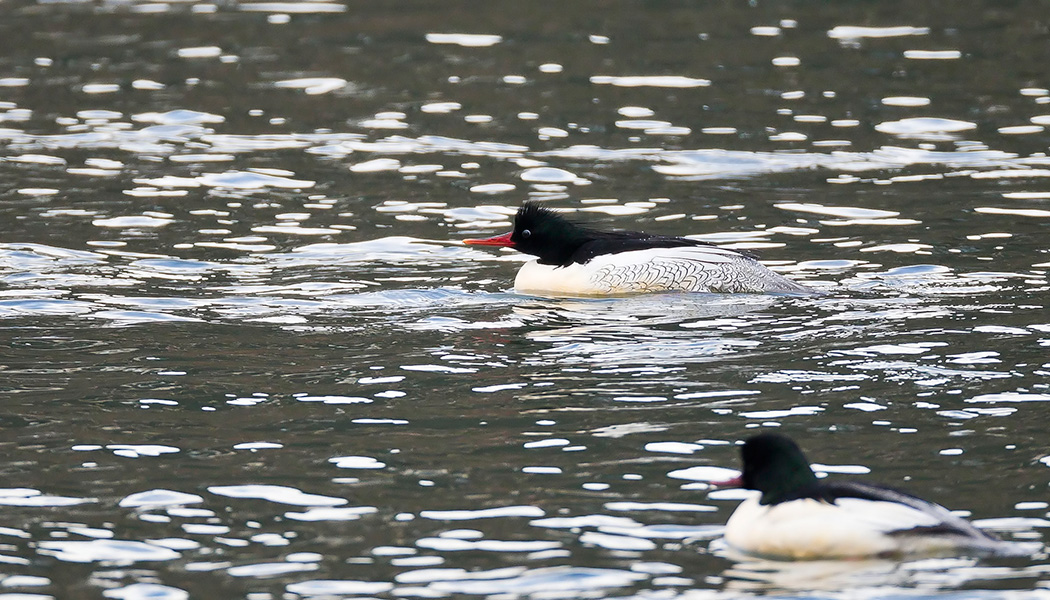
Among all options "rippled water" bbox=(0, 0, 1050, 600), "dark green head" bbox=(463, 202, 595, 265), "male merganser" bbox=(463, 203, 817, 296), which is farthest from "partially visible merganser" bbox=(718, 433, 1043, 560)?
"dark green head" bbox=(463, 202, 595, 265)

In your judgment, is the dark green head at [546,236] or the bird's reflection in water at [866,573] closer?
the bird's reflection in water at [866,573]

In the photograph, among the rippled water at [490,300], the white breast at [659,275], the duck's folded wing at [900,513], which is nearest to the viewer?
the duck's folded wing at [900,513]

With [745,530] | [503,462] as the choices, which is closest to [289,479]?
[503,462]

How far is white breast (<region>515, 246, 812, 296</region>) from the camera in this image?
43.7ft

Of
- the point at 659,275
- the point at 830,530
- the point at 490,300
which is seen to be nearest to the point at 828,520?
the point at 830,530

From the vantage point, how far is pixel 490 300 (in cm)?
1359

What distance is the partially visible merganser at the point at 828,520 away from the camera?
7289mm

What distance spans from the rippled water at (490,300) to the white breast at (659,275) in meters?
0.38

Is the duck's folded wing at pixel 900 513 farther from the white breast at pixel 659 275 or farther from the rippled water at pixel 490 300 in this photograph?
the white breast at pixel 659 275

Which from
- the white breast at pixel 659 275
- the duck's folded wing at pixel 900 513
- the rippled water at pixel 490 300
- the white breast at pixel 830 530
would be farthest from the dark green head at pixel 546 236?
the duck's folded wing at pixel 900 513

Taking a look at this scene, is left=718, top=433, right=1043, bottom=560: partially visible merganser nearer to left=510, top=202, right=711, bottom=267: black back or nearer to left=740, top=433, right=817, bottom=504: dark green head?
left=740, top=433, right=817, bottom=504: dark green head

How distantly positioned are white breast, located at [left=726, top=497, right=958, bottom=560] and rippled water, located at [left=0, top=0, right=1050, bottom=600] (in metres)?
0.10

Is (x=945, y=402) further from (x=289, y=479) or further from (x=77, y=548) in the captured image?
(x=77, y=548)

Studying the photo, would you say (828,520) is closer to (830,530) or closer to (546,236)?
(830,530)
